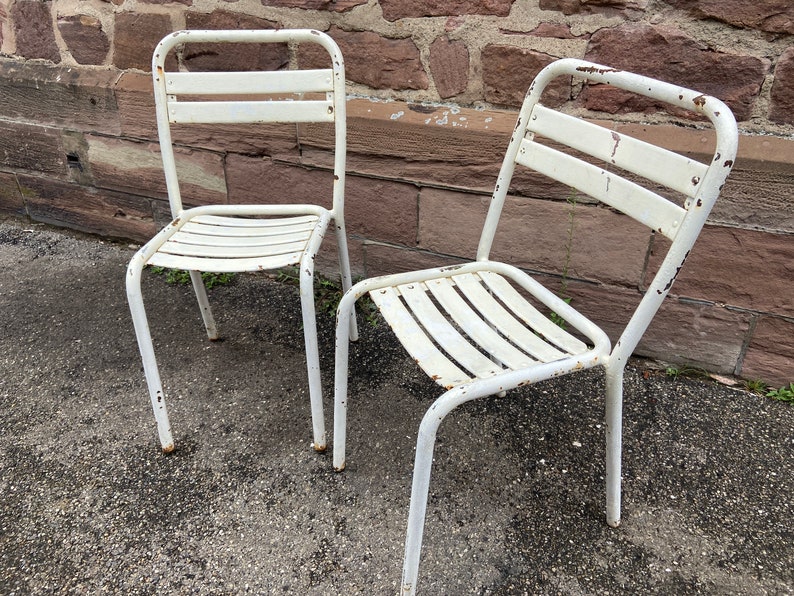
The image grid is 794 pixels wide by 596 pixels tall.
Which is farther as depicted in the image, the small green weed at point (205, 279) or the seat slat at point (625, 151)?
the small green weed at point (205, 279)

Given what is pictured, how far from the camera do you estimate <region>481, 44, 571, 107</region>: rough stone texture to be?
175cm

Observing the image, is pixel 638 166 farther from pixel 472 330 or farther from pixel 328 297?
pixel 328 297

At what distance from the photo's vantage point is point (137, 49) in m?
2.25

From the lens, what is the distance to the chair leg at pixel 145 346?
1.45 metres

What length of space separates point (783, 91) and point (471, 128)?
33.4 inches

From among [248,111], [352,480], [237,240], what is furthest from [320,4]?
[352,480]

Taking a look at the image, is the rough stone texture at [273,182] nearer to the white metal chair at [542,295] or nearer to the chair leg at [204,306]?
the chair leg at [204,306]

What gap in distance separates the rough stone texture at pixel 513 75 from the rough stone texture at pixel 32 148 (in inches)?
76.5

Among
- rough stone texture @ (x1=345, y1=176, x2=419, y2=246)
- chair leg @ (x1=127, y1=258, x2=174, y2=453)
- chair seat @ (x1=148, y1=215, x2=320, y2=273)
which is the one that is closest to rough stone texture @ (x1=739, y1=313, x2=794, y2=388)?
rough stone texture @ (x1=345, y1=176, x2=419, y2=246)

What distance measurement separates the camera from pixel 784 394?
6.15ft

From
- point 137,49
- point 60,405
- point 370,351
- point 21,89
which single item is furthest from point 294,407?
point 21,89

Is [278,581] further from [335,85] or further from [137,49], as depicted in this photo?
[137,49]

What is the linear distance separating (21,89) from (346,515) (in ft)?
7.72

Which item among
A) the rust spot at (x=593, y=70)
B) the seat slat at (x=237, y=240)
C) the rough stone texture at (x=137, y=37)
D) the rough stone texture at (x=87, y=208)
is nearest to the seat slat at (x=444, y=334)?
the seat slat at (x=237, y=240)
